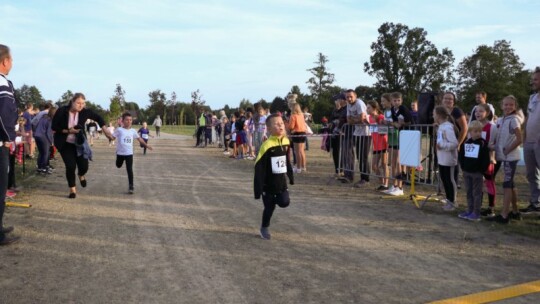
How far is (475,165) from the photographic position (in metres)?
7.10

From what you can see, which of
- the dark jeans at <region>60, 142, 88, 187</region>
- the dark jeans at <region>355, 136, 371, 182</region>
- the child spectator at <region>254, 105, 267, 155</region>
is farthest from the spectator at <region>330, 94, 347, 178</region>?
the dark jeans at <region>60, 142, 88, 187</region>

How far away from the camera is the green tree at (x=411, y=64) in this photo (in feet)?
231

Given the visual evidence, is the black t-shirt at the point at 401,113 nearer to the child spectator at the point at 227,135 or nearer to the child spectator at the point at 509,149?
the child spectator at the point at 509,149

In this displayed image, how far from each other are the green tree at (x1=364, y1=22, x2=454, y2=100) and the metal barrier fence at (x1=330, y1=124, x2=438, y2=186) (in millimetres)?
61117

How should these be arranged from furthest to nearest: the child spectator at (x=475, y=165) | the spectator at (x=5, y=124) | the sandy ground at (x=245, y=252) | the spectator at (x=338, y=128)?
the spectator at (x=338, y=128) < the child spectator at (x=475, y=165) < the spectator at (x=5, y=124) < the sandy ground at (x=245, y=252)

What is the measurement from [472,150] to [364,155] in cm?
368

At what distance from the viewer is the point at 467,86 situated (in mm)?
63969

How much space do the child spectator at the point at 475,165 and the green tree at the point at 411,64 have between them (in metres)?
64.8

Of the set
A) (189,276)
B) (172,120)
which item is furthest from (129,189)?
(172,120)

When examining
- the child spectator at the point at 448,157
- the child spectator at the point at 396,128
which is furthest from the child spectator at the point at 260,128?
the child spectator at the point at 448,157

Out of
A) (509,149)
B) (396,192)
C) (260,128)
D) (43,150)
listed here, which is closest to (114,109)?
(260,128)

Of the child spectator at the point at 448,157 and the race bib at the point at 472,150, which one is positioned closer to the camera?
the race bib at the point at 472,150

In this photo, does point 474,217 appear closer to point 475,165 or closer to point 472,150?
point 475,165

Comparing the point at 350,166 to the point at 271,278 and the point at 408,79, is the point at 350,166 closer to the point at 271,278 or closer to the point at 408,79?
the point at 271,278
